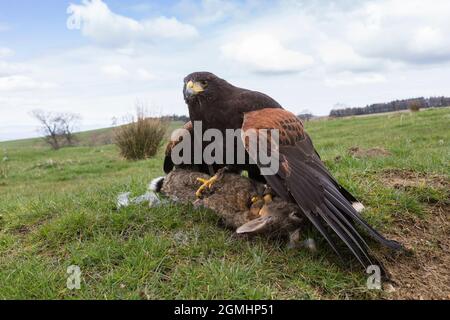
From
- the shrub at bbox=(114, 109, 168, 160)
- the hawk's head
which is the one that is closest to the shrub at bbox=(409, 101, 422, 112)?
the shrub at bbox=(114, 109, 168, 160)

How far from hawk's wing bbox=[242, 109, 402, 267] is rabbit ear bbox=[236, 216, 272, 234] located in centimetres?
43

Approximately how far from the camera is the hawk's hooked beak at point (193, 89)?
4559 millimetres

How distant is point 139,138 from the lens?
53.4 feet

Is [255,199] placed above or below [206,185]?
below

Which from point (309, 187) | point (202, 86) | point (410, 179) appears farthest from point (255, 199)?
point (410, 179)

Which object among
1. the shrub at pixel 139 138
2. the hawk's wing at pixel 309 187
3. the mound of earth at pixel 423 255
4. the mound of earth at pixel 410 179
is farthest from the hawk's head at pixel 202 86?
the shrub at pixel 139 138

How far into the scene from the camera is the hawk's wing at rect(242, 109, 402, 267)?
3615 mm

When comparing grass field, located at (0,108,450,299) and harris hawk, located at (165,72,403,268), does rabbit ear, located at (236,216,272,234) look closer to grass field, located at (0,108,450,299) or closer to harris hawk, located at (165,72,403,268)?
grass field, located at (0,108,450,299)

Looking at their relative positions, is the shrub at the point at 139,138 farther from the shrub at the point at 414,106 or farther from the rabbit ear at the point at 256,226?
the shrub at the point at 414,106

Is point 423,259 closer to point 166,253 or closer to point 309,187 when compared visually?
point 309,187

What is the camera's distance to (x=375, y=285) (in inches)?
140

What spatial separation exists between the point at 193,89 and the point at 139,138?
12.1 metres

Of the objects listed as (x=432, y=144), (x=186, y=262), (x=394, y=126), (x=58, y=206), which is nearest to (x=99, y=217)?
(x=58, y=206)

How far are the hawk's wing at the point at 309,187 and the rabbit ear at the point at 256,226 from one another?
43 centimetres
